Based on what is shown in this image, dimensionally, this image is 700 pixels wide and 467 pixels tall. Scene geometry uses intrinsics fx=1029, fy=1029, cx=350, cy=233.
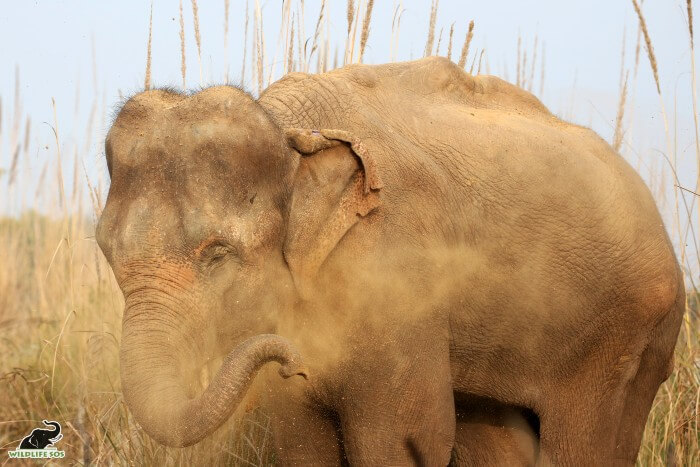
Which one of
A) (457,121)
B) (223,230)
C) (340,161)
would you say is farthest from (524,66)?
(223,230)

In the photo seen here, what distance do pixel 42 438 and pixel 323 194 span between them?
2.34m

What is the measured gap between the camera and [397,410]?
3.92 m

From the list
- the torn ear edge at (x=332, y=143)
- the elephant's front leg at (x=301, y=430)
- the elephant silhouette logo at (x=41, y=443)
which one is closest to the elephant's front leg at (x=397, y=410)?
the elephant's front leg at (x=301, y=430)

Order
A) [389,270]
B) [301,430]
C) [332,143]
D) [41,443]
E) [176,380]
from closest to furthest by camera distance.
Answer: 1. [176,380]
2. [332,143]
3. [389,270]
4. [301,430]
5. [41,443]

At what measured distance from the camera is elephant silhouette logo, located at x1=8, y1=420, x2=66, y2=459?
4973mm

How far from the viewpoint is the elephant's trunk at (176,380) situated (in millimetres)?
3043

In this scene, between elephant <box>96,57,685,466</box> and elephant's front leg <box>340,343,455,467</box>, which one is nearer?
elephant <box>96,57,685,466</box>

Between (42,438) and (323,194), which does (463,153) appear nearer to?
(323,194)

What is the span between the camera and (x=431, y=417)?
3.99 meters

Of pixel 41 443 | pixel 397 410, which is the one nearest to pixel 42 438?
pixel 41 443

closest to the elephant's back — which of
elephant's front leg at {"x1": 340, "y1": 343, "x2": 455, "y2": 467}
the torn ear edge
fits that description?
the torn ear edge

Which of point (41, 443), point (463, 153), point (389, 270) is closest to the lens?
point (389, 270)

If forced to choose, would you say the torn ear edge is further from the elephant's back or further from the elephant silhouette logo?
the elephant silhouette logo

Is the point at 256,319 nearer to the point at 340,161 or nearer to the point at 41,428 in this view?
the point at 340,161
